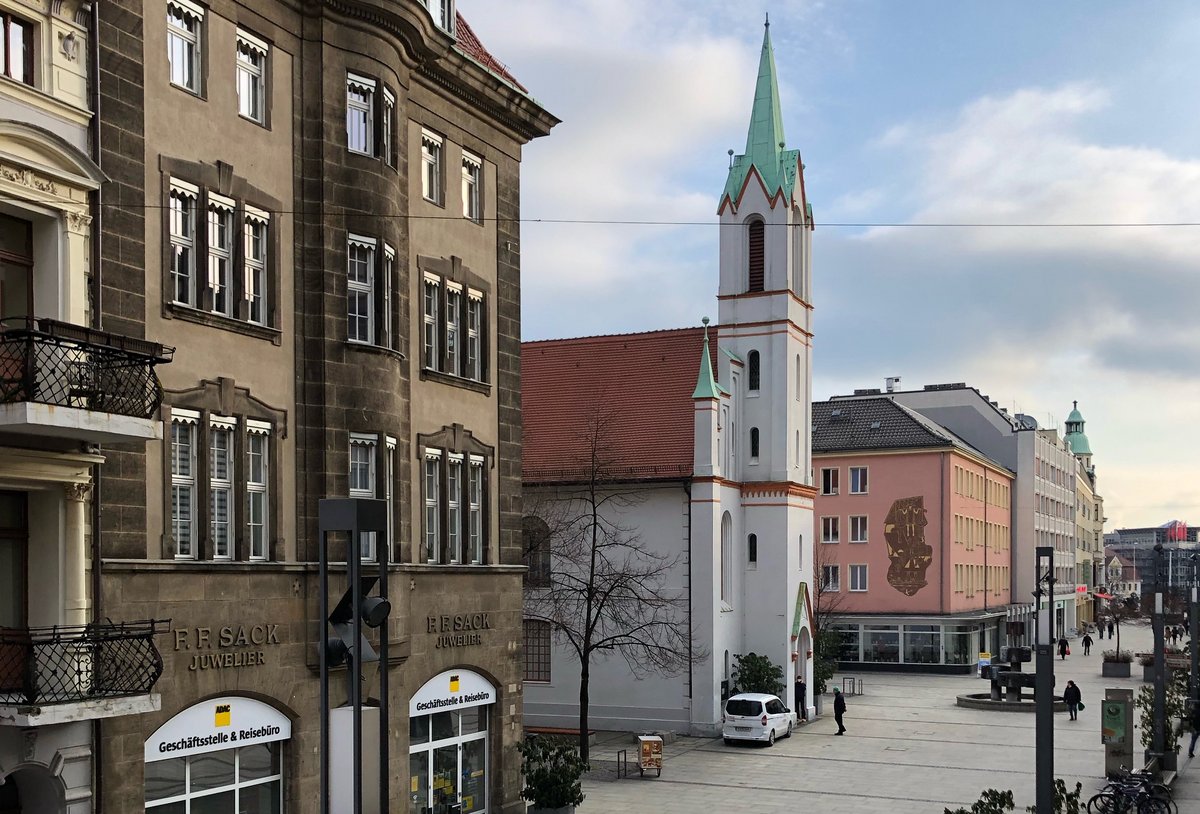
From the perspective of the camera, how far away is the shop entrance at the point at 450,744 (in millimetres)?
23516

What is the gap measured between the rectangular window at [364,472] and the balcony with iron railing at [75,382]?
213 inches

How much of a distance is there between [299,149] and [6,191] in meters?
6.16

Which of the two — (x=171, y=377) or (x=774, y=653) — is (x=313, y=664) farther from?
(x=774, y=653)

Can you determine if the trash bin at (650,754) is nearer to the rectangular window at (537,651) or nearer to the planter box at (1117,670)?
the rectangular window at (537,651)

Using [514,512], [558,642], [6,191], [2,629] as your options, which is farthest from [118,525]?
[558,642]

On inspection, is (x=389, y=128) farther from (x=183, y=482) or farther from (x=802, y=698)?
(x=802, y=698)

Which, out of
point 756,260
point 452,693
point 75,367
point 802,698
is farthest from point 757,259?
point 75,367

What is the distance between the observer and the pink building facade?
71.0m

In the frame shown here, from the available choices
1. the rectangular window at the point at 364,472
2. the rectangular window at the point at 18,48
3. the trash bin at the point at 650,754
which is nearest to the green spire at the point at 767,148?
the trash bin at the point at 650,754

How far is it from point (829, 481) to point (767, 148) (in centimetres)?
3066

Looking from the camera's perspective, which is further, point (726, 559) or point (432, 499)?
point (726, 559)

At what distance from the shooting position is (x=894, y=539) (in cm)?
7269

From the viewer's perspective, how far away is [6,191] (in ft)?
49.8

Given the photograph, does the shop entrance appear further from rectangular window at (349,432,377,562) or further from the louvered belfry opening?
the louvered belfry opening
